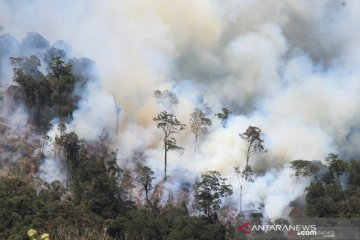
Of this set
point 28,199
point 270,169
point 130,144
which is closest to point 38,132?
point 130,144

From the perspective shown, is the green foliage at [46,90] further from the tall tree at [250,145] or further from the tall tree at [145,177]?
the tall tree at [250,145]

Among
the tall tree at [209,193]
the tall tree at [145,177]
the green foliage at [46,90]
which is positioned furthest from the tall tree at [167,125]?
the green foliage at [46,90]

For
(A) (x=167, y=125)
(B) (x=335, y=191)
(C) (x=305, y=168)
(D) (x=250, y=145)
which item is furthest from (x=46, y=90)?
(B) (x=335, y=191)

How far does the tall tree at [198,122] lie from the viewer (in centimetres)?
8086

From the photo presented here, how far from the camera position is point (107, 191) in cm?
6662

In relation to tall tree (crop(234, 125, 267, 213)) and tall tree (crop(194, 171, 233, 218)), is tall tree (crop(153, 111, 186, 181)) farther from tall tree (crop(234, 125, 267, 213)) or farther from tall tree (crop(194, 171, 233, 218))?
tall tree (crop(194, 171, 233, 218))

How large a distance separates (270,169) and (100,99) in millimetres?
27755

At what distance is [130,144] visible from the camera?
82000mm

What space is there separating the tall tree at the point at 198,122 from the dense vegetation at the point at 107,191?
146 millimetres

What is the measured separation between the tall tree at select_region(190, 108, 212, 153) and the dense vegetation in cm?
15

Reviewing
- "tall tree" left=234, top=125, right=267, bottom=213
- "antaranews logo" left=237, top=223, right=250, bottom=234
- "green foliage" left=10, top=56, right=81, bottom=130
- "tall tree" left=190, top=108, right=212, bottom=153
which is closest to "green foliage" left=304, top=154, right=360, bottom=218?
"tall tree" left=234, top=125, right=267, bottom=213

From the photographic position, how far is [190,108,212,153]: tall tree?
80.9m

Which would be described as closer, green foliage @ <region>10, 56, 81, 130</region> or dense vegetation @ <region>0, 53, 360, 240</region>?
dense vegetation @ <region>0, 53, 360, 240</region>

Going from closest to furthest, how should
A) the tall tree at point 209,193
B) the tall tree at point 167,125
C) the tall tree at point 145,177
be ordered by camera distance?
the tall tree at point 209,193 < the tall tree at point 145,177 < the tall tree at point 167,125
